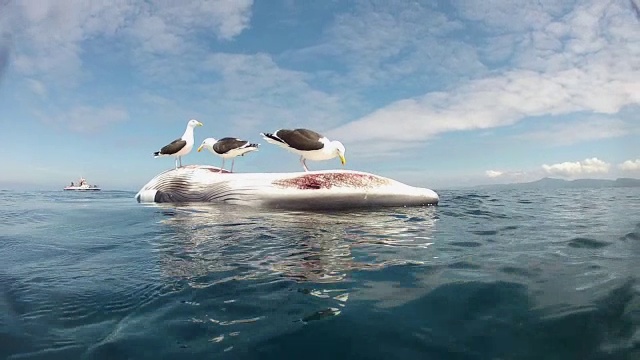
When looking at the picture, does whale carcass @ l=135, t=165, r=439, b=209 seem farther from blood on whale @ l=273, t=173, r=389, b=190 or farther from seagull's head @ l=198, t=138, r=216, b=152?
seagull's head @ l=198, t=138, r=216, b=152

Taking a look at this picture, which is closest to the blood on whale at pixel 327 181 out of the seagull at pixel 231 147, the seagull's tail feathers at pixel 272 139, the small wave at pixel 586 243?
the seagull's tail feathers at pixel 272 139

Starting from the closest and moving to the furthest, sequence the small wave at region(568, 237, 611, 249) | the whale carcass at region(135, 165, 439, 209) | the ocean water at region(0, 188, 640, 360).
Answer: the ocean water at region(0, 188, 640, 360) → the small wave at region(568, 237, 611, 249) → the whale carcass at region(135, 165, 439, 209)

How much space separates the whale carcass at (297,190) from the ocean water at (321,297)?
4.27m

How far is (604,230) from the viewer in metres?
6.47

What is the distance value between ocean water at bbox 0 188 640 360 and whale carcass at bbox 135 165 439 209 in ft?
14.0

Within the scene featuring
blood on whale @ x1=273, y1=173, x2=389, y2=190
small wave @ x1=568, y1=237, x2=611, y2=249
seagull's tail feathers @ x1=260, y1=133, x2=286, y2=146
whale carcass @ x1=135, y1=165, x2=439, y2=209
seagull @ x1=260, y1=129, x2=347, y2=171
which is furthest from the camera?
seagull's tail feathers @ x1=260, y1=133, x2=286, y2=146

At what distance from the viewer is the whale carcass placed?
10.2 m

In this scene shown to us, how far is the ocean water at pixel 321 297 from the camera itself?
234cm

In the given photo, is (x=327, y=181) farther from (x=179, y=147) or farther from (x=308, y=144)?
(x=179, y=147)

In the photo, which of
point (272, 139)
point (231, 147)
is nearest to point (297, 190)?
point (272, 139)

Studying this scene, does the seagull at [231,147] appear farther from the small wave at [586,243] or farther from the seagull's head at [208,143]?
the small wave at [586,243]

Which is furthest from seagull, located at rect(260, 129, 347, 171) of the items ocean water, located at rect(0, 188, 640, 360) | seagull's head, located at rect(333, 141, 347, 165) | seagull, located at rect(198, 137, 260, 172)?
ocean water, located at rect(0, 188, 640, 360)

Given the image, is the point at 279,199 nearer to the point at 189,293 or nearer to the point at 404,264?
the point at 404,264

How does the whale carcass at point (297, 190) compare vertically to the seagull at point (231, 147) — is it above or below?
below
